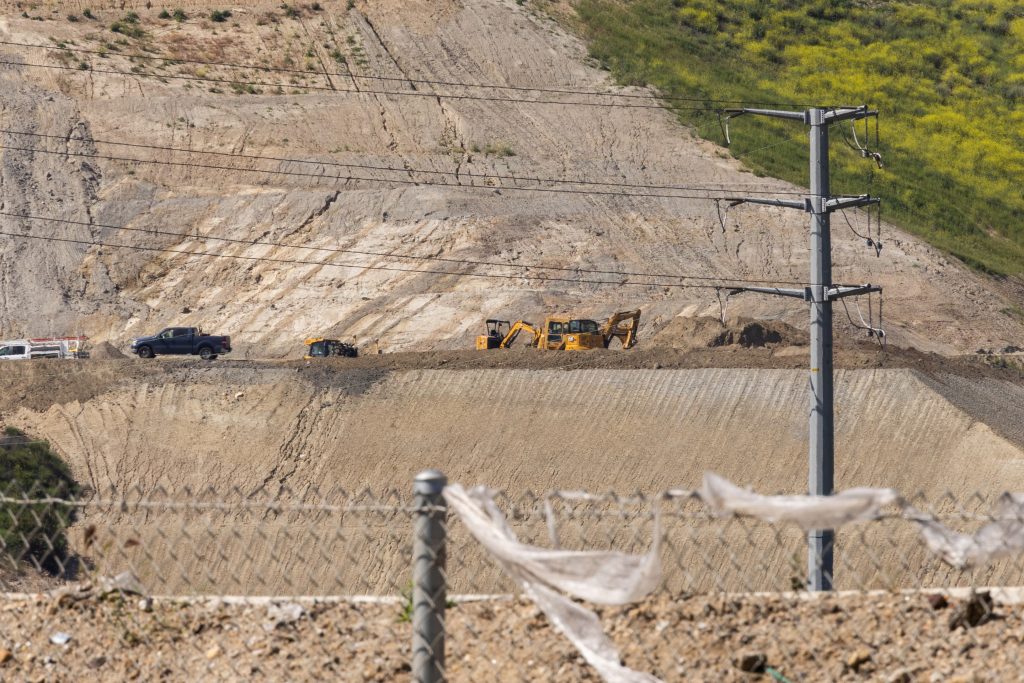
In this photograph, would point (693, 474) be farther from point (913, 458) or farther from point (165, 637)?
point (165, 637)

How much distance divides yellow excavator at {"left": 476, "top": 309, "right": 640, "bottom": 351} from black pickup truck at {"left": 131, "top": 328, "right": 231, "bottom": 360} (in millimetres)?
9543

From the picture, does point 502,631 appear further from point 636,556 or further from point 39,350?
point 39,350

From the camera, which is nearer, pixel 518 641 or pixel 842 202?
pixel 518 641

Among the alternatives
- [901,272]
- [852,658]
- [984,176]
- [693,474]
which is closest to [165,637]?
[852,658]

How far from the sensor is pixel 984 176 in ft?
248

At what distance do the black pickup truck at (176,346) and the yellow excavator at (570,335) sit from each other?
9543 mm

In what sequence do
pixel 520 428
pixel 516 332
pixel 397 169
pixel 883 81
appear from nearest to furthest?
pixel 520 428, pixel 516 332, pixel 397 169, pixel 883 81

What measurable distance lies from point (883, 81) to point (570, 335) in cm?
4941

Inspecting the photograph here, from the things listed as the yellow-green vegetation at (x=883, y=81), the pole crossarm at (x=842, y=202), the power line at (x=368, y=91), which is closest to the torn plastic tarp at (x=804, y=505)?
the pole crossarm at (x=842, y=202)

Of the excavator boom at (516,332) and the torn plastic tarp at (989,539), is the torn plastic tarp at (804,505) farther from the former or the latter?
the excavator boom at (516,332)

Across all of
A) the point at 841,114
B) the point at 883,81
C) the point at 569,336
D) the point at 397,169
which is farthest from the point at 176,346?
the point at 883,81

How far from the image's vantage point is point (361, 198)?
2399 inches

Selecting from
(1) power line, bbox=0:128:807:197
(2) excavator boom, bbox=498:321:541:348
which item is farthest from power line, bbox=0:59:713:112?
(2) excavator boom, bbox=498:321:541:348

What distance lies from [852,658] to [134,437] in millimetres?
34855
